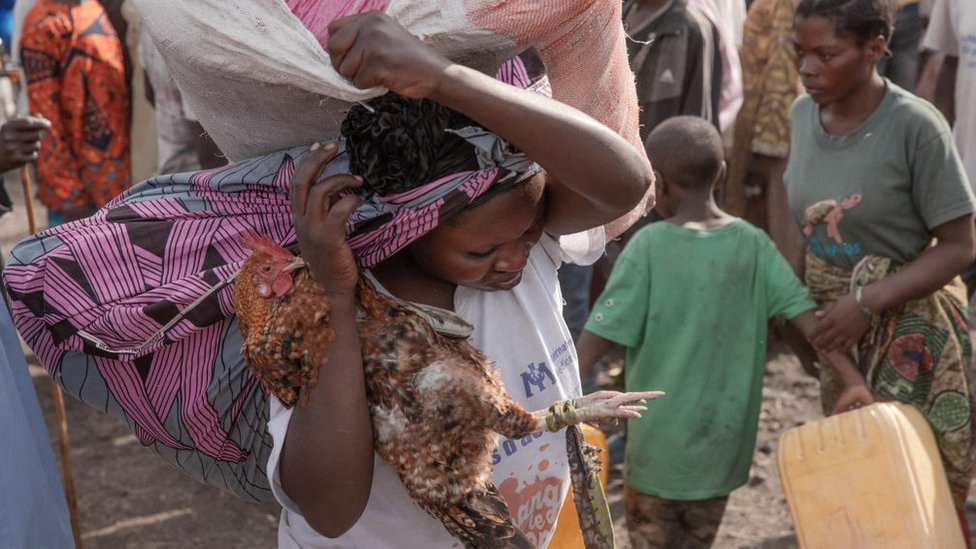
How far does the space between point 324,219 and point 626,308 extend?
6.46 ft

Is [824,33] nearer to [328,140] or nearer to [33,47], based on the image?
[328,140]

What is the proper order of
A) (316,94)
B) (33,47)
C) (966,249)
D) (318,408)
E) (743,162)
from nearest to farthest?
(318,408) → (316,94) → (966,249) → (33,47) → (743,162)

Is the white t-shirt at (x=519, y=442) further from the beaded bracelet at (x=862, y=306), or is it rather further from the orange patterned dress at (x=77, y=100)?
the orange patterned dress at (x=77, y=100)

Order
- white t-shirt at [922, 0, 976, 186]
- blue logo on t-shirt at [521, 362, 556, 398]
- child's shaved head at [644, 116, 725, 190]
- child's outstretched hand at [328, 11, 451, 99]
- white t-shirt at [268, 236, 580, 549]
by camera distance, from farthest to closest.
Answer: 1. white t-shirt at [922, 0, 976, 186]
2. child's shaved head at [644, 116, 725, 190]
3. blue logo on t-shirt at [521, 362, 556, 398]
4. white t-shirt at [268, 236, 580, 549]
5. child's outstretched hand at [328, 11, 451, 99]

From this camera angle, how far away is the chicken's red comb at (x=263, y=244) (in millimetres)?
1714

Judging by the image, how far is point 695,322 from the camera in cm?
346

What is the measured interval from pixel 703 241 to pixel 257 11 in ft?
6.66

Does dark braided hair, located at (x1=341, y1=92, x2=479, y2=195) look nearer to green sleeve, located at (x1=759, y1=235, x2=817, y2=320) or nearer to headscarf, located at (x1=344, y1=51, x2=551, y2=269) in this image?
headscarf, located at (x1=344, y1=51, x2=551, y2=269)

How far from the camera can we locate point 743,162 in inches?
233

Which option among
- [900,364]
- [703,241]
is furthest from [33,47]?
[900,364]

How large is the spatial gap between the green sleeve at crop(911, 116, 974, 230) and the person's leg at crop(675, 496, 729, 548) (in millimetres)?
1046

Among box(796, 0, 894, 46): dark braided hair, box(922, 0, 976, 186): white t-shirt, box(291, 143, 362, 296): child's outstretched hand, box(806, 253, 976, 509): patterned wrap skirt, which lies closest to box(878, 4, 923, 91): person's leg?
box(922, 0, 976, 186): white t-shirt

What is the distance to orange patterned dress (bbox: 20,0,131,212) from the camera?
537cm

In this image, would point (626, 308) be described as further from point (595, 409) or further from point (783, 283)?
point (595, 409)
